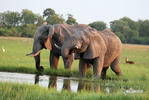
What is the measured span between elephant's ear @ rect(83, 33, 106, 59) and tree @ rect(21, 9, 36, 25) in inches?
2596

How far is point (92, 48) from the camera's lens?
12.8 meters

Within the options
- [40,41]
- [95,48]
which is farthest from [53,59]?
[95,48]

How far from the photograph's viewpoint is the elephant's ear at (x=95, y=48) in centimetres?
1279

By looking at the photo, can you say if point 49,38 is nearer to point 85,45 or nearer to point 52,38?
point 52,38

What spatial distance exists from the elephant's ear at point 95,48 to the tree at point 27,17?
2596 inches

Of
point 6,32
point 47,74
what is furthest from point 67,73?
point 6,32

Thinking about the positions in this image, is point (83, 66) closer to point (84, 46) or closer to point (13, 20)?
point (84, 46)

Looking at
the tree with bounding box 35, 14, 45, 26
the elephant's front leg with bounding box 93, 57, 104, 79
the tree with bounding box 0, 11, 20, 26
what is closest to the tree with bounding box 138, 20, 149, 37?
the tree with bounding box 35, 14, 45, 26

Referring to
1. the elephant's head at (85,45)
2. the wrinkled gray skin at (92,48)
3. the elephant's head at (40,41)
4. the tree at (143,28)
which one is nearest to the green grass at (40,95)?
the elephant's head at (85,45)

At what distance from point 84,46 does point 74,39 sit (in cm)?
52

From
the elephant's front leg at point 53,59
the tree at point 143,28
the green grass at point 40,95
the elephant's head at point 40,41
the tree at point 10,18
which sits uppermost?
the elephant's head at point 40,41

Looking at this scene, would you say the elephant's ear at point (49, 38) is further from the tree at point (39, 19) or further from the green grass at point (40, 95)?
the tree at point (39, 19)

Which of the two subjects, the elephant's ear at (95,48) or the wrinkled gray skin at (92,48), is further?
the elephant's ear at (95,48)

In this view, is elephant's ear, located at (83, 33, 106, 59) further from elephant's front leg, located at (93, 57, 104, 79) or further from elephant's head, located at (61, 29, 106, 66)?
elephant's front leg, located at (93, 57, 104, 79)
